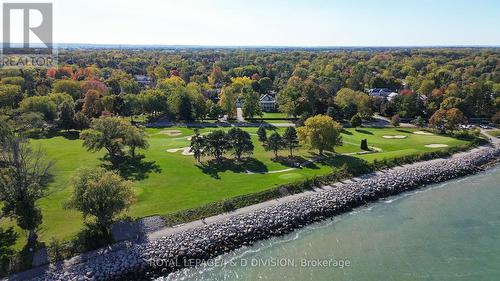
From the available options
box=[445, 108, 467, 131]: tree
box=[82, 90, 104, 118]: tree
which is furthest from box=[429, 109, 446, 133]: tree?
box=[82, 90, 104, 118]: tree

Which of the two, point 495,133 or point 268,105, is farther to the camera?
point 268,105

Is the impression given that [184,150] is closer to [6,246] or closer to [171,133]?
[171,133]

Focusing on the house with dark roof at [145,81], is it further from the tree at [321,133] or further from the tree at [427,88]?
the tree at [321,133]

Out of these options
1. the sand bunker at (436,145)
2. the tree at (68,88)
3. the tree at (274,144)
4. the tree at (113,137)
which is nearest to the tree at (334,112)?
the sand bunker at (436,145)

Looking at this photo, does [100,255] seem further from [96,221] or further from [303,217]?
[303,217]

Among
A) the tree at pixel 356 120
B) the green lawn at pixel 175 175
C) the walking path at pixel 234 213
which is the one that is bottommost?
the walking path at pixel 234 213

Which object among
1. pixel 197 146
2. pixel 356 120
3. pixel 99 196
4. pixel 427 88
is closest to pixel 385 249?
pixel 99 196
